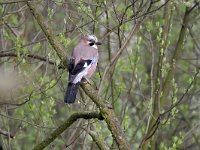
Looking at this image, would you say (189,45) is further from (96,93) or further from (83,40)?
(96,93)

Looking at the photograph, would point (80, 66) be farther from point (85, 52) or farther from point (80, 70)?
point (85, 52)

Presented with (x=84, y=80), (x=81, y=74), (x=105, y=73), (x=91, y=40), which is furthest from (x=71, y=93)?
(x=91, y=40)

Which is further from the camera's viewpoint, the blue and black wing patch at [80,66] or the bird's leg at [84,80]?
the blue and black wing patch at [80,66]

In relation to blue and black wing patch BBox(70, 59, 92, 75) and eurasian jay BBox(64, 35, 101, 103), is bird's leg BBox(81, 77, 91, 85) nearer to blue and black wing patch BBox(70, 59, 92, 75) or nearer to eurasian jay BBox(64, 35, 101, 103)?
eurasian jay BBox(64, 35, 101, 103)

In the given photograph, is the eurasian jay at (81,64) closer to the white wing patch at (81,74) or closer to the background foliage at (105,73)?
the white wing patch at (81,74)

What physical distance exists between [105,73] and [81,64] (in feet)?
3.76

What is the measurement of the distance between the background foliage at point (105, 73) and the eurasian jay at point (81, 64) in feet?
0.43

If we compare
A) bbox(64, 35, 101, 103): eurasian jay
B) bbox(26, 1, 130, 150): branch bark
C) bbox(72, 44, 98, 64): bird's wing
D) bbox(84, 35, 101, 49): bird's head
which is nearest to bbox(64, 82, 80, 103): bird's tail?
bbox(64, 35, 101, 103): eurasian jay

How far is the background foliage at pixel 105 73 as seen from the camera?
233 inches

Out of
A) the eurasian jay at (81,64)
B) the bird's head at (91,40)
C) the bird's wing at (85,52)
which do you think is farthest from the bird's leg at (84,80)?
the bird's head at (91,40)

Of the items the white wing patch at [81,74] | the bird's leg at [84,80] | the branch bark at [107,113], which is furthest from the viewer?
the white wing patch at [81,74]

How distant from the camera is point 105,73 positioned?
16.9 ft

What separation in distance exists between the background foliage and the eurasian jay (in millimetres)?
130

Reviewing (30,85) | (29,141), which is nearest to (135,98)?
(29,141)
